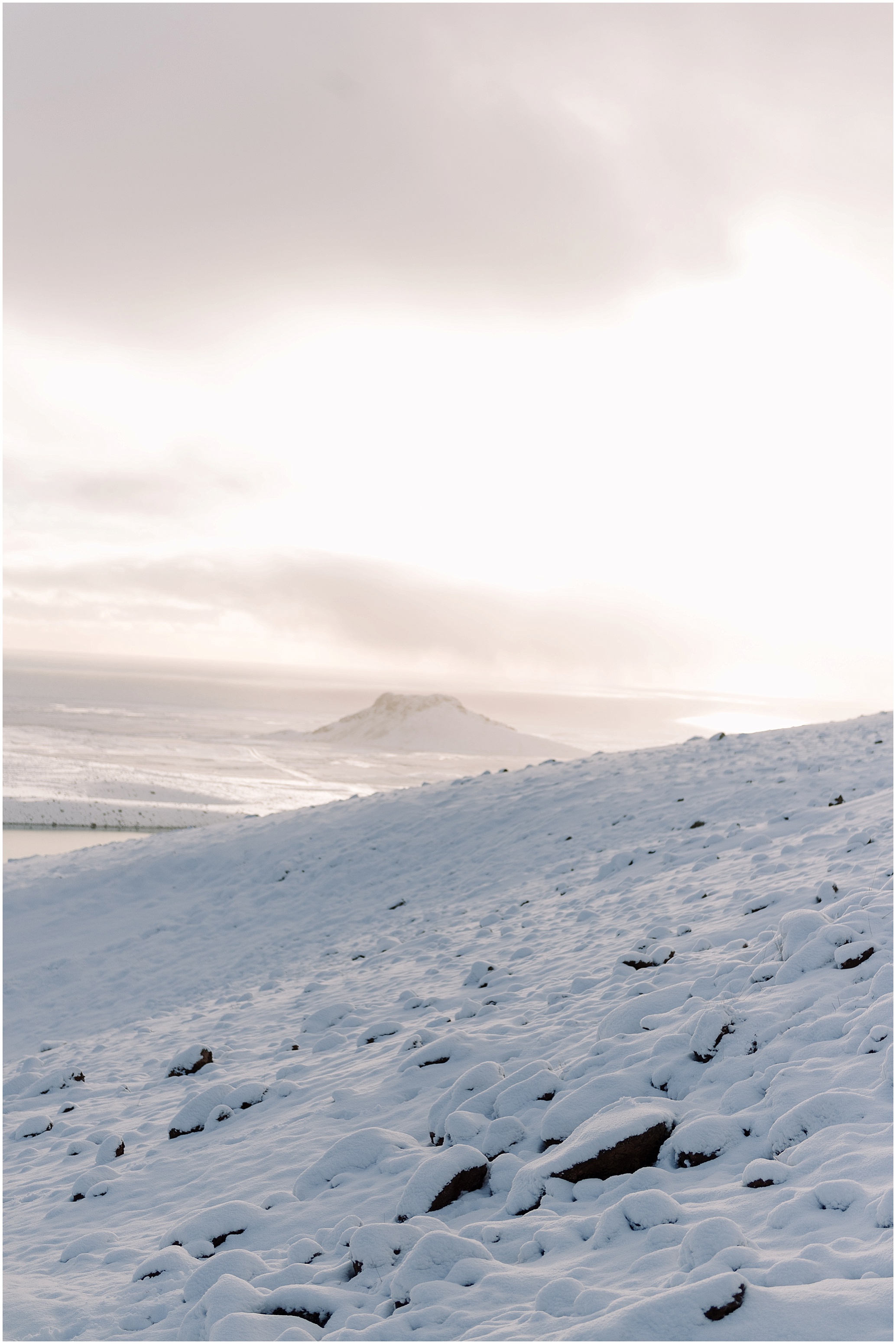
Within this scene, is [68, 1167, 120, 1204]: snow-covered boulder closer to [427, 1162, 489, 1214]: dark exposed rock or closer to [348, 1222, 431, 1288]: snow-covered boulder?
[348, 1222, 431, 1288]: snow-covered boulder

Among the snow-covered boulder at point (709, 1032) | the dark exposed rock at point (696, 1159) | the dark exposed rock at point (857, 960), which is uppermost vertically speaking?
the dark exposed rock at point (857, 960)

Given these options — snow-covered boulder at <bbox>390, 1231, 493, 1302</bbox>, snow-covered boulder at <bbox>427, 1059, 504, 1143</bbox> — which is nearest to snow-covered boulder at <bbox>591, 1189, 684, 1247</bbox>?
snow-covered boulder at <bbox>390, 1231, 493, 1302</bbox>

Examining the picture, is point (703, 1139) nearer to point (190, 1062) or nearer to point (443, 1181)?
point (443, 1181)

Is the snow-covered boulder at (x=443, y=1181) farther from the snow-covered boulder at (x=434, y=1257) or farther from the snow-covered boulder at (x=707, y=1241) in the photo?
the snow-covered boulder at (x=707, y=1241)

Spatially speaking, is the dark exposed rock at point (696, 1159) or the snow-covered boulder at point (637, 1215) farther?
the dark exposed rock at point (696, 1159)

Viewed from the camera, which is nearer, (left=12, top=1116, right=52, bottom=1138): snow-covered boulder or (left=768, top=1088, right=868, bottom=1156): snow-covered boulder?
(left=768, top=1088, right=868, bottom=1156): snow-covered boulder

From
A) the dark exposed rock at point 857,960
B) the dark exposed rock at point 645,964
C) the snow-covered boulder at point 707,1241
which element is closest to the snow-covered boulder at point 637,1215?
the snow-covered boulder at point 707,1241

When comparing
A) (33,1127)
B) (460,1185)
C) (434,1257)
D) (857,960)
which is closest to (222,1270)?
(434,1257)
